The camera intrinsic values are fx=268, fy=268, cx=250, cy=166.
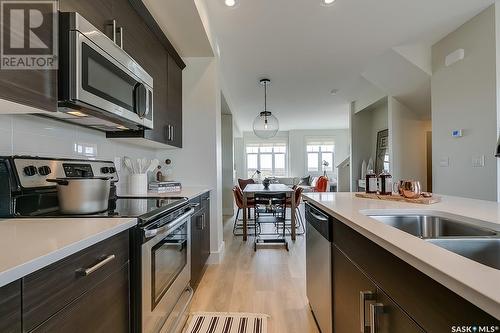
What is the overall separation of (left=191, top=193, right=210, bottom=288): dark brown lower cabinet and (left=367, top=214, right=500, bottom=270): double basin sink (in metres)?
1.51

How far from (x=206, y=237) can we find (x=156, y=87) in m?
1.61

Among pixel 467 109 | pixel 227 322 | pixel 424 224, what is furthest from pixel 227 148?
pixel 424 224

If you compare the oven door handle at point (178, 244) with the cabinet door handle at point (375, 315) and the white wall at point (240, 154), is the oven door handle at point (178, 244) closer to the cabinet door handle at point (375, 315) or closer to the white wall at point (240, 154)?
the cabinet door handle at point (375, 315)

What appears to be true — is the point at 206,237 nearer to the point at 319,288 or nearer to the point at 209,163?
the point at 209,163

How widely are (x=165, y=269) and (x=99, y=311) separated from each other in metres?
0.63

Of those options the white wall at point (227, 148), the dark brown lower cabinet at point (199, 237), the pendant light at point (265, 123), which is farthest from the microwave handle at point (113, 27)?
the white wall at point (227, 148)

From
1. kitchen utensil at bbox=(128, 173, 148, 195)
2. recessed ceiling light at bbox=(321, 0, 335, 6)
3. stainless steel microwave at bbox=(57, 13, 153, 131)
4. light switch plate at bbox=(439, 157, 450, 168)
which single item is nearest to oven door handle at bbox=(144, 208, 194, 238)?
kitchen utensil at bbox=(128, 173, 148, 195)

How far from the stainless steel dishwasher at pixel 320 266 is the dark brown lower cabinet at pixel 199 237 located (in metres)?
0.96

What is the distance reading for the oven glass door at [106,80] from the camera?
1274mm

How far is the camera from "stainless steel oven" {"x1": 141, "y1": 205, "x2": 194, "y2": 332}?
1271 millimetres

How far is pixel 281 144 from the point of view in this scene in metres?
10.8

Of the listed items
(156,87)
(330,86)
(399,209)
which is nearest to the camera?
(399,209)

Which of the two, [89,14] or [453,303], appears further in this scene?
[89,14]

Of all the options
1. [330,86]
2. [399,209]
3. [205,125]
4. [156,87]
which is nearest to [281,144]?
[330,86]
